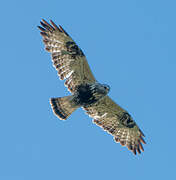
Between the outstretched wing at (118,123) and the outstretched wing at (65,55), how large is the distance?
1433 millimetres

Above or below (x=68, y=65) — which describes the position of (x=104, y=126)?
below

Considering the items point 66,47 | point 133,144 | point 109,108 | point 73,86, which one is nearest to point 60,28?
point 66,47

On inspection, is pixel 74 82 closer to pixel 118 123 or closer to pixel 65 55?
pixel 65 55

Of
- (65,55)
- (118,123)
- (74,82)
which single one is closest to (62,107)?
(74,82)

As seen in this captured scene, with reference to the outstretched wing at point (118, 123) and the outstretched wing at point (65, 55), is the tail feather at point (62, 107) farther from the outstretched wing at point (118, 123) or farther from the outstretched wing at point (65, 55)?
the outstretched wing at point (118, 123)

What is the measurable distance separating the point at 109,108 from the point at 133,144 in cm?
186

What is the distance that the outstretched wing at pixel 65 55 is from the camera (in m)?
19.6

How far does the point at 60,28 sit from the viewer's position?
781 inches

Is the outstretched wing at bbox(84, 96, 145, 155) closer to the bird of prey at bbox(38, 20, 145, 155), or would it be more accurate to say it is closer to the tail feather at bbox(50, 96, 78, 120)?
the bird of prey at bbox(38, 20, 145, 155)

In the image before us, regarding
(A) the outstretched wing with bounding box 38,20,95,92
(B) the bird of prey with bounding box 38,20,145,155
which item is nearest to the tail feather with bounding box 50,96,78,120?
(B) the bird of prey with bounding box 38,20,145,155

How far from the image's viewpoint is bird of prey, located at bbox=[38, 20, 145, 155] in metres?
19.4

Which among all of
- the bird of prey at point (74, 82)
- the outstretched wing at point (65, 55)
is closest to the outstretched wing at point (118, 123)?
the bird of prey at point (74, 82)

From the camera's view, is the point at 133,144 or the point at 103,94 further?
the point at 133,144

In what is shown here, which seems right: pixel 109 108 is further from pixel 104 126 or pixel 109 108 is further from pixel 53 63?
pixel 53 63
